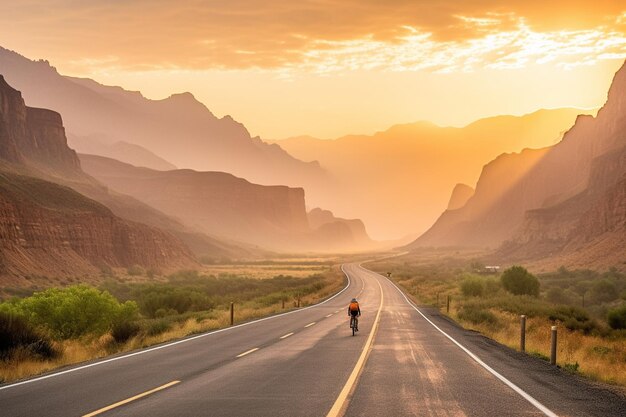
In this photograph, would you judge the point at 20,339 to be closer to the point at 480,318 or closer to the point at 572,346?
the point at 572,346

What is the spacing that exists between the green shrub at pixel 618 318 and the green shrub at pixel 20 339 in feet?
108

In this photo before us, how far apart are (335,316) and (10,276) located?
41.9 m

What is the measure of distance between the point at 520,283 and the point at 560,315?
1034 inches

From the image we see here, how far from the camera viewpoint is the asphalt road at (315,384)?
33.4 feet

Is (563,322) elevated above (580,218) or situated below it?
below

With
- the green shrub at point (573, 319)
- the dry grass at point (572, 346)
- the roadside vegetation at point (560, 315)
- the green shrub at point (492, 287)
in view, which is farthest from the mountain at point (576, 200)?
the dry grass at point (572, 346)

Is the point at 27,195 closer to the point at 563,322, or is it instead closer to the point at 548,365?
the point at 563,322

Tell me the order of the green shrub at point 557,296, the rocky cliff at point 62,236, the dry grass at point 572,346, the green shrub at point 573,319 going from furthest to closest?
the rocky cliff at point 62,236, the green shrub at point 557,296, the green shrub at point 573,319, the dry grass at point 572,346

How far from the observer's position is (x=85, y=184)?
127 meters

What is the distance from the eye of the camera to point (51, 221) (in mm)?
79312

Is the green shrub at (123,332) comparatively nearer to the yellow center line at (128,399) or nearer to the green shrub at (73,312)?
the green shrub at (73,312)

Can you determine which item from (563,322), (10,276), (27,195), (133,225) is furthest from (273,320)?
(133,225)

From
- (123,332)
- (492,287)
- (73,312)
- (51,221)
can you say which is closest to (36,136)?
(51,221)

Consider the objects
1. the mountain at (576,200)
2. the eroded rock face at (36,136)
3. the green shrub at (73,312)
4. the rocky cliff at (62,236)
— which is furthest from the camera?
the eroded rock face at (36,136)
